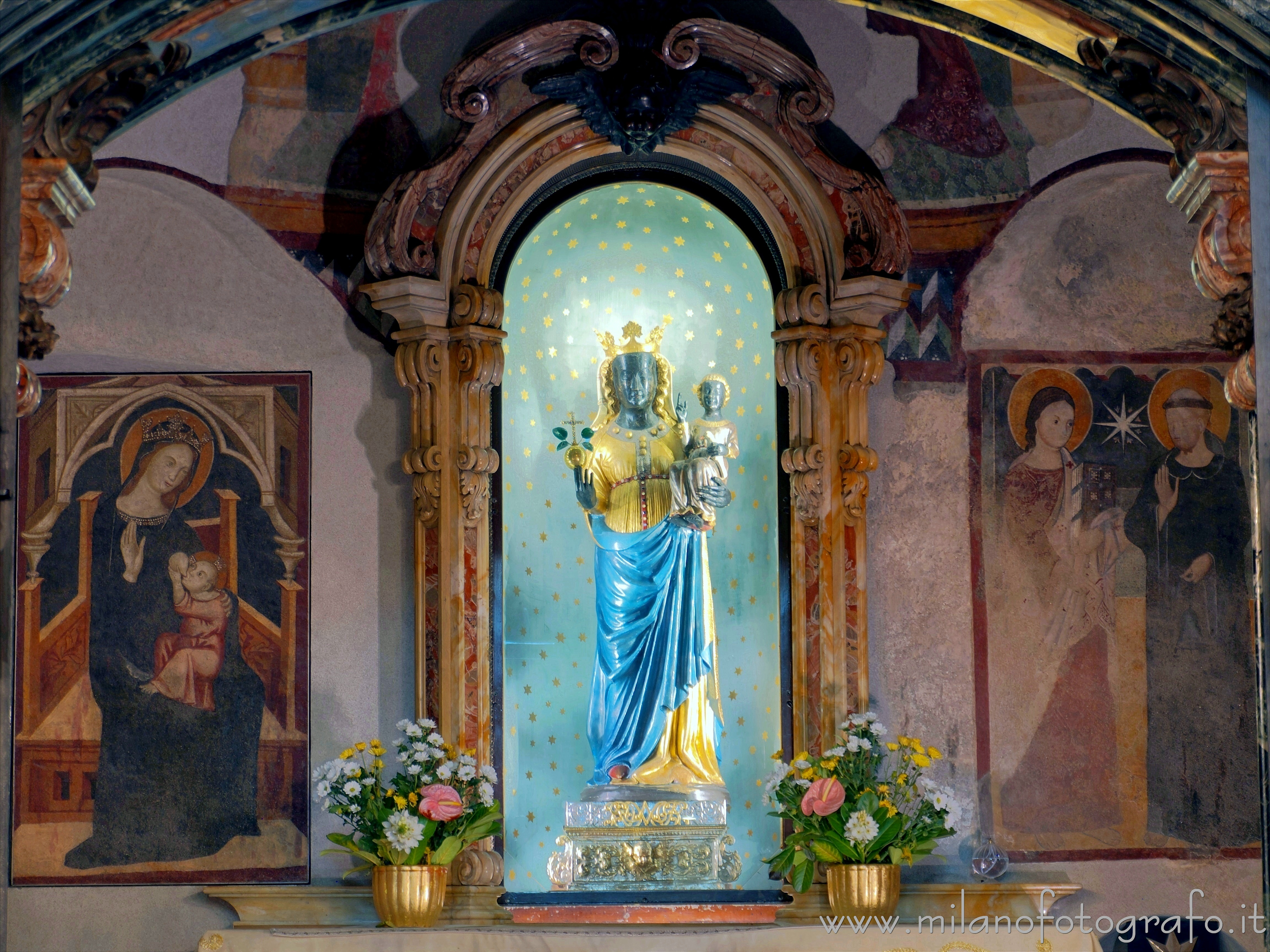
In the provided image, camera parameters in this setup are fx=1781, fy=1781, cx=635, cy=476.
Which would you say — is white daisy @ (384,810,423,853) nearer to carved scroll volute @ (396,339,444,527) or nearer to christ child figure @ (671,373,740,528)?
carved scroll volute @ (396,339,444,527)

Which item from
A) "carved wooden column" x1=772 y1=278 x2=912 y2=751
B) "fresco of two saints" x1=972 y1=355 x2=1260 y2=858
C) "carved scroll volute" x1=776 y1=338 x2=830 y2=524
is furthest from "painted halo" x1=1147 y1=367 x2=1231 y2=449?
"carved scroll volute" x1=776 y1=338 x2=830 y2=524

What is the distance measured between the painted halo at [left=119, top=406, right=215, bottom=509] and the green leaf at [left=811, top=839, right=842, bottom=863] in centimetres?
343

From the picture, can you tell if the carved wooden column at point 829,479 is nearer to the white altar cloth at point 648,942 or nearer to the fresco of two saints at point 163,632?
the white altar cloth at point 648,942

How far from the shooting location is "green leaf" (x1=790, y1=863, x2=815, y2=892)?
8062 millimetres

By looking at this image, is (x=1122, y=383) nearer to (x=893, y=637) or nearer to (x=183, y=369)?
(x=893, y=637)

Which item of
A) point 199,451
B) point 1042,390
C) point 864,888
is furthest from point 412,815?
point 1042,390

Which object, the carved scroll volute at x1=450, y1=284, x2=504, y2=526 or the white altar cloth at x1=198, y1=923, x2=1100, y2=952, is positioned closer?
the white altar cloth at x1=198, y1=923, x2=1100, y2=952

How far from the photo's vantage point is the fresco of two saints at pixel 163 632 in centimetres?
846

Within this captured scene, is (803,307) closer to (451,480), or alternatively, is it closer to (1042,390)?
(1042,390)

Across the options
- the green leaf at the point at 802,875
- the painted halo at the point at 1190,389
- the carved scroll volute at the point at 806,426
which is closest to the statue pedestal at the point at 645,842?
the green leaf at the point at 802,875

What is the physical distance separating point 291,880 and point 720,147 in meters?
4.14

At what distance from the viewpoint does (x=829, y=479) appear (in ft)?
28.5

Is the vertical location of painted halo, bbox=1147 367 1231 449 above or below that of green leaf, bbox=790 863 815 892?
above

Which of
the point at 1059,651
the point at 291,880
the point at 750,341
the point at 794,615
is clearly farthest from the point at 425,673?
the point at 1059,651
